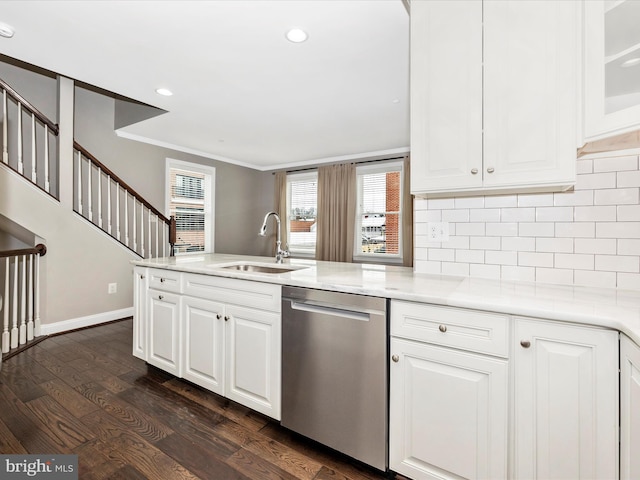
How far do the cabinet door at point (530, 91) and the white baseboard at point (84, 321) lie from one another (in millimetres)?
4283

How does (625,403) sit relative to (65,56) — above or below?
below

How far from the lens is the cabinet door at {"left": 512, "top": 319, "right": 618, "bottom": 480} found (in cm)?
105

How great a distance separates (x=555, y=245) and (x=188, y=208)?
5.07 metres

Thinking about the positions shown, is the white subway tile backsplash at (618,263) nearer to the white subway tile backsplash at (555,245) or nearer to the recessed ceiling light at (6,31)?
the white subway tile backsplash at (555,245)

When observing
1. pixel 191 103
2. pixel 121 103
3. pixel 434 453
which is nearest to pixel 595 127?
pixel 434 453

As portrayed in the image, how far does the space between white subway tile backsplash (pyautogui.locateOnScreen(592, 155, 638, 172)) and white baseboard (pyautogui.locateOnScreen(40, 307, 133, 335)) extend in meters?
4.77

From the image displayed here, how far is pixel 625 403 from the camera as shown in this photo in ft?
3.31

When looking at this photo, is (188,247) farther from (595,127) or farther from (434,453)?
(595,127)

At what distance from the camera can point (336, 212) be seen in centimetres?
544

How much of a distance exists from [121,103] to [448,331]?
496 centimetres

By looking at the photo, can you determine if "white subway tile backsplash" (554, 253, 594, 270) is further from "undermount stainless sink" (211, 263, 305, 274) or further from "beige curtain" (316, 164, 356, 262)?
"beige curtain" (316, 164, 356, 262)

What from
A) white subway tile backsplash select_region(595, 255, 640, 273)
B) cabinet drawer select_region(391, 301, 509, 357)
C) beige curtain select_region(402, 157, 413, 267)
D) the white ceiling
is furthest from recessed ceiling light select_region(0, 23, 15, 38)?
beige curtain select_region(402, 157, 413, 267)

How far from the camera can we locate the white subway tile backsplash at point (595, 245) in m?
1.54

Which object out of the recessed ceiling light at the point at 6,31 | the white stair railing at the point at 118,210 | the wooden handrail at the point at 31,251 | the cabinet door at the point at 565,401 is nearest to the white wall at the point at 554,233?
the cabinet door at the point at 565,401
